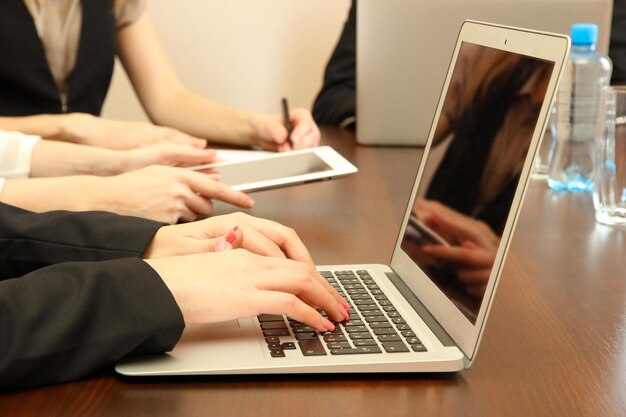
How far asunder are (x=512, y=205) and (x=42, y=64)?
4.50ft

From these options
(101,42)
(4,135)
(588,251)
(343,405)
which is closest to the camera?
(343,405)

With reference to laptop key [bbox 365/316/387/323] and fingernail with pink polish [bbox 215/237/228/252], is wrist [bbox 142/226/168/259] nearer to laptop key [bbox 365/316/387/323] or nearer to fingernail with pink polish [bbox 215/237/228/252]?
fingernail with pink polish [bbox 215/237/228/252]

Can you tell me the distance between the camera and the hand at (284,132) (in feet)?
5.25

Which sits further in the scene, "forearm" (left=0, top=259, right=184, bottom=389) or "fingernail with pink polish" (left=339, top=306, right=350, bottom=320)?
"fingernail with pink polish" (left=339, top=306, right=350, bottom=320)

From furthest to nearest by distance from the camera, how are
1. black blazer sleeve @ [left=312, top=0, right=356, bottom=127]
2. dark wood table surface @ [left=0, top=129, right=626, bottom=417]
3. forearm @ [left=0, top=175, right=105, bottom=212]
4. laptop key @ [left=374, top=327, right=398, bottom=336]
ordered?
black blazer sleeve @ [left=312, top=0, right=356, bottom=127] → forearm @ [left=0, top=175, right=105, bottom=212] → laptop key @ [left=374, top=327, right=398, bottom=336] → dark wood table surface @ [left=0, top=129, right=626, bottom=417]

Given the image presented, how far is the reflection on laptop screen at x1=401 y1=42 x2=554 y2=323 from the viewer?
74cm

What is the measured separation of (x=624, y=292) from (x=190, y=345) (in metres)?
0.47

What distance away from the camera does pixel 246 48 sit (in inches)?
115

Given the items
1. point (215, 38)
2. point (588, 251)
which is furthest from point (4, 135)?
point (215, 38)

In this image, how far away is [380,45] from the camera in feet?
5.39

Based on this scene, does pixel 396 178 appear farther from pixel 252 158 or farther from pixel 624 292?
pixel 624 292

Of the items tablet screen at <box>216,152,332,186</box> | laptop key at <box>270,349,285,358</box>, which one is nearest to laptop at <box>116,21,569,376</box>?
laptop key at <box>270,349,285,358</box>

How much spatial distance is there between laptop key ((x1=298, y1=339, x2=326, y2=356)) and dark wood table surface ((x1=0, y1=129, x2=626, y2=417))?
0.08 feet

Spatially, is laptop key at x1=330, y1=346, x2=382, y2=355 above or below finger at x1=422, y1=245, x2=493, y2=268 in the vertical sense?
below
